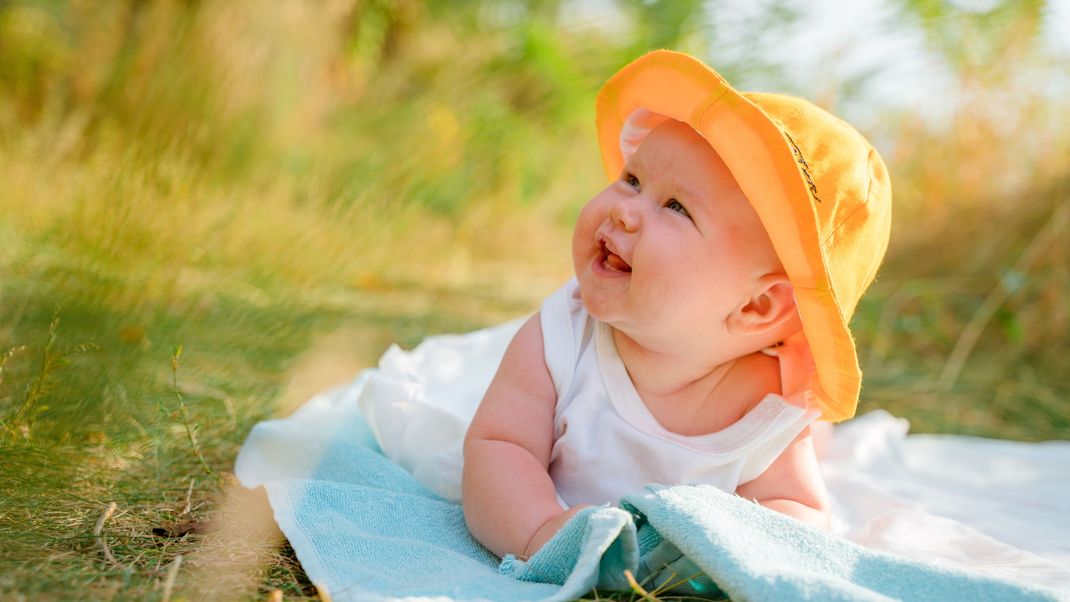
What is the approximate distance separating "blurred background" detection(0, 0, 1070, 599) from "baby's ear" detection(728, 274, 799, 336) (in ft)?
2.87

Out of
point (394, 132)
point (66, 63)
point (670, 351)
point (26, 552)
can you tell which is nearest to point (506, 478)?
point (670, 351)

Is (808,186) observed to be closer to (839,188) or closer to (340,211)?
(839,188)

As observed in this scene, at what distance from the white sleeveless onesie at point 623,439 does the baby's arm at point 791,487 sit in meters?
0.02

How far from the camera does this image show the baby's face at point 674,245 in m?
1.57

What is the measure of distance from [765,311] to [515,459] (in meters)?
0.53

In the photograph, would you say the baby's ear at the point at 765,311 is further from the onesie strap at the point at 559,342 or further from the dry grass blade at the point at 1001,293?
the dry grass blade at the point at 1001,293

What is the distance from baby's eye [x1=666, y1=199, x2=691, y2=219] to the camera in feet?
5.23

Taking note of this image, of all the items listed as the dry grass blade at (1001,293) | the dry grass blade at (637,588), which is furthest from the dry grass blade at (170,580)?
the dry grass blade at (1001,293)

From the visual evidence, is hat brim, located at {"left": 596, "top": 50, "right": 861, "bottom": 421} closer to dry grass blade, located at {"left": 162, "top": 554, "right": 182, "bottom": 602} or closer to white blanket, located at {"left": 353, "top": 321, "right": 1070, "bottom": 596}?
white blanket, located at {"left": 353, "top": 321, "right": 1070, "bottom": 596}

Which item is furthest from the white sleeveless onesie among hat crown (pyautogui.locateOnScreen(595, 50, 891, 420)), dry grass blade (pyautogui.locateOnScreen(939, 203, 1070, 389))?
dry grass blade (pyautogui.locateOnScreen(939, 203, 1070, 389))

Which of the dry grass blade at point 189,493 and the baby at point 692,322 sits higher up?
the baby at point 692,322

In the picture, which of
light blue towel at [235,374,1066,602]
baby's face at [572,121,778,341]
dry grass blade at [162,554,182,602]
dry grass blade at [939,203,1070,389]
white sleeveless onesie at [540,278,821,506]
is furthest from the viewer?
dry grass blade at [939,203,1070,389]

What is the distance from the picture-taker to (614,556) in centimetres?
144

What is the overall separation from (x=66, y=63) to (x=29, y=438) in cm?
462
